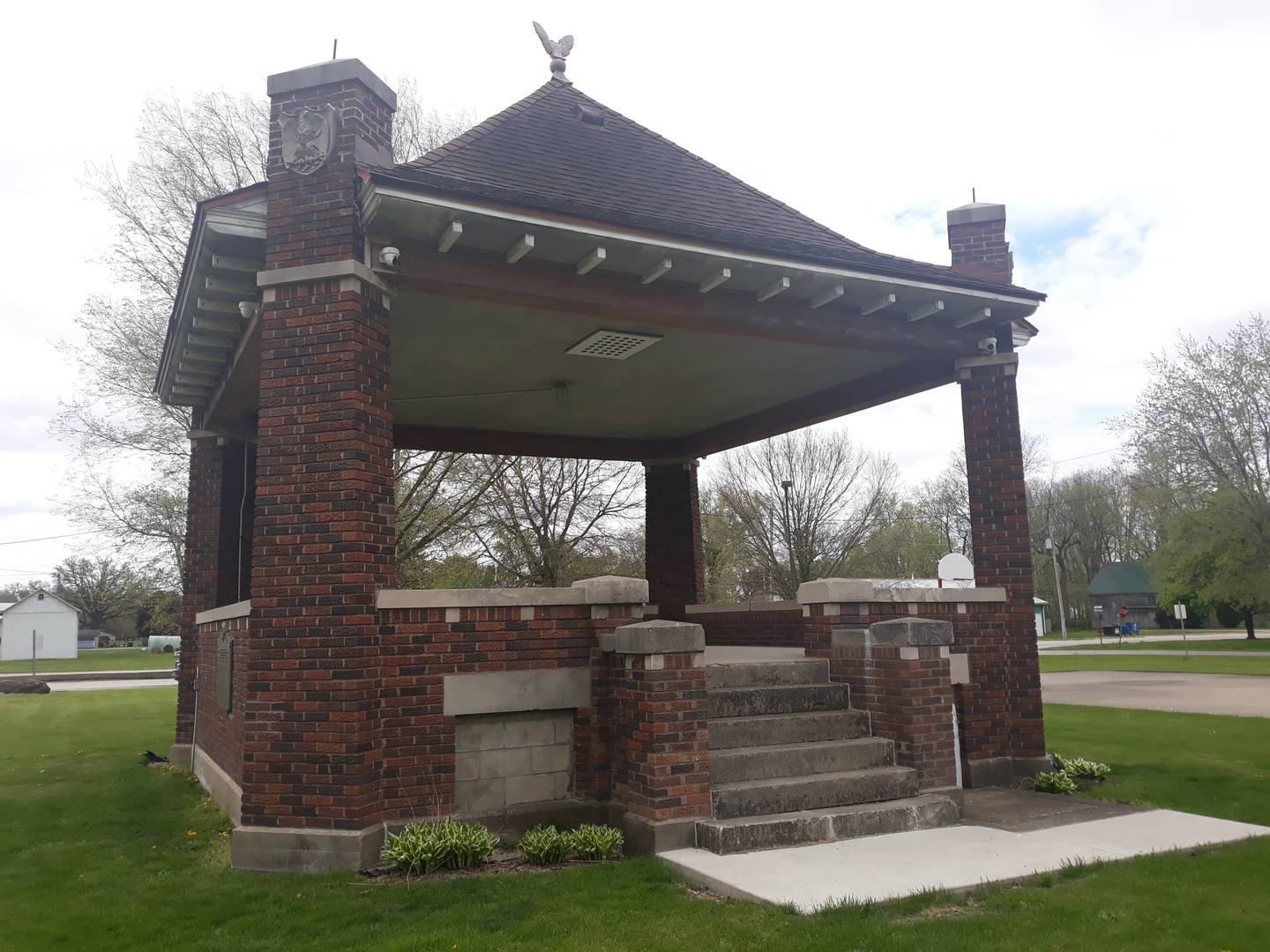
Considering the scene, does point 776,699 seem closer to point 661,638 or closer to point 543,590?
point 661,638

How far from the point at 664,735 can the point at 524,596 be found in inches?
57.5

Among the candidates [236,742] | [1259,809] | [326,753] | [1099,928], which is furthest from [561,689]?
[1259,809]

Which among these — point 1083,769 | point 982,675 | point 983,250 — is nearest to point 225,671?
point 982,675

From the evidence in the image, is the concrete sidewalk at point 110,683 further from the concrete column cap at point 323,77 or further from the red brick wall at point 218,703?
the concrete column cap at point 323,77

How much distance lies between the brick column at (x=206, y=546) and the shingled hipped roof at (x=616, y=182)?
5.21 meters

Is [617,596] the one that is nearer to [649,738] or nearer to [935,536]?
[649,738]

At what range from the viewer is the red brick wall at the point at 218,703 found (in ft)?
23.2

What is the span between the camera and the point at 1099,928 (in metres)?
4.08

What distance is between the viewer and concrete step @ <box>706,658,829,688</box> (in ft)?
23.3

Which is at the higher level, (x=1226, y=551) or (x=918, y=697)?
(x=1226, y=551)

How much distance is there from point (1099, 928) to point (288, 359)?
5.75 metres

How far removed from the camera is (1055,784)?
7715mm

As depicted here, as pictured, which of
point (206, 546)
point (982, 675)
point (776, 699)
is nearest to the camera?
point (776, 699)

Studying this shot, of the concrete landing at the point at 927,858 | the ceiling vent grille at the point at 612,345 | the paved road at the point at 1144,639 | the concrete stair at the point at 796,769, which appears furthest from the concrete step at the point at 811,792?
the paved road at the point at 1144,639
